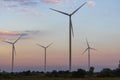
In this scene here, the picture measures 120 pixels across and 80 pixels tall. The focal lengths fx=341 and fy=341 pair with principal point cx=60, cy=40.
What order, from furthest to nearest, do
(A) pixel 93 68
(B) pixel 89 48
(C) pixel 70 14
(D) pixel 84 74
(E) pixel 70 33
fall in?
(A) pixel 93 68 → (D) pixel 84 74 → (B) pixel 89 48 → (C) pixel 70 14 → (E) pixel 70 33

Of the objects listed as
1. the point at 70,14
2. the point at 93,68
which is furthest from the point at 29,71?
the point at 70,14

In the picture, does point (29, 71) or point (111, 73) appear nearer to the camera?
point (111, 73)

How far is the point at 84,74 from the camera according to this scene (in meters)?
124

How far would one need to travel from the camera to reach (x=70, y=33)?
6556 centimetres

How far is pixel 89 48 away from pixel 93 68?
40.7 m

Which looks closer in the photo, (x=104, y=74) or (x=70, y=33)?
(x=70, y=33)

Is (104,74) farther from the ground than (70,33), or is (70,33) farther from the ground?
(70,33)

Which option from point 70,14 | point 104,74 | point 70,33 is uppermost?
point 70,14

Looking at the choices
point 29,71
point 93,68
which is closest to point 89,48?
point 93,68

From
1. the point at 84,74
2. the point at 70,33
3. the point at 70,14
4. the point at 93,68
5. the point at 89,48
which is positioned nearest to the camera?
the point at 70,33

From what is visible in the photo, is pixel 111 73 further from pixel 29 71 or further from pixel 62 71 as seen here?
pixel 29 71

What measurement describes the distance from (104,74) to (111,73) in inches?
105

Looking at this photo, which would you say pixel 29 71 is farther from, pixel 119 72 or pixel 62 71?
pixel 119 72

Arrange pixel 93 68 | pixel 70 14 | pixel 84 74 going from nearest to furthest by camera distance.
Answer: pixel 70 14 → pixel 84 74 → pixel 93 68
